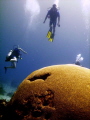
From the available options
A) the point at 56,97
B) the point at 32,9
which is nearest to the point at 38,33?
the point at 32,9

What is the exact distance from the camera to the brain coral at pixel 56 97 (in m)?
→ 2.77

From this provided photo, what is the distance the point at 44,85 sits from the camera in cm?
316

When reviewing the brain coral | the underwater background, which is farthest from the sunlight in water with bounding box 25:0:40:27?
the brain coral

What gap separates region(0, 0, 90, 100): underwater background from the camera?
65.2 m

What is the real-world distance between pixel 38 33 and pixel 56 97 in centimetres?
10146

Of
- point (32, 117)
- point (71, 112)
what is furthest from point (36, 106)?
point (71, 112)

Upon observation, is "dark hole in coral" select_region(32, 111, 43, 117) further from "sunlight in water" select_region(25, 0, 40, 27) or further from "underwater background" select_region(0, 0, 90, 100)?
"sunlight in water" select_region(25, 0, 40, 27)

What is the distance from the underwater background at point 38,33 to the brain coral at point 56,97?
22.2 m

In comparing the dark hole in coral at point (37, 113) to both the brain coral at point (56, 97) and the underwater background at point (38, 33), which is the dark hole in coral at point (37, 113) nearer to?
the brain coral at point (56, 97)

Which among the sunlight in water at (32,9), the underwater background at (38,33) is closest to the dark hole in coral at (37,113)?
the underwater background at (38,33)

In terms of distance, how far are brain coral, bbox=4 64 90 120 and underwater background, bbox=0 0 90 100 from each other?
2219 centimetres

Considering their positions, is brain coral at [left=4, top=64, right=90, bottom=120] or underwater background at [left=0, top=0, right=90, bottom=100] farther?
underwater background at [left=0, top=0, right=90, bottom=100]

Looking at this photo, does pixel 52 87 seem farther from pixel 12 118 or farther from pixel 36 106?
pixel 12 118

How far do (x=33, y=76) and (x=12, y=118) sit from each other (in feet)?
3.48
